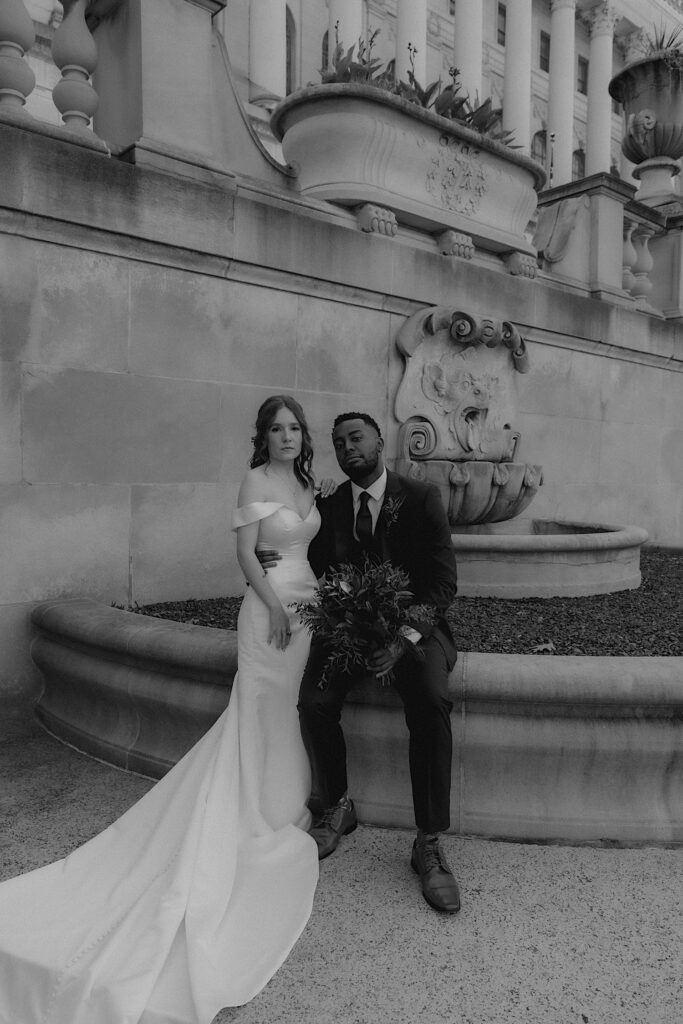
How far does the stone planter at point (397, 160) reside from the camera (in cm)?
654

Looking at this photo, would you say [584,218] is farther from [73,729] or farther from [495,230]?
[73,729]

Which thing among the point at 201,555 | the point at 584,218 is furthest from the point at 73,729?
the point at 584,218

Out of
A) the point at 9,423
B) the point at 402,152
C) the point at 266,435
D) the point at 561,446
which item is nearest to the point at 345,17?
the point at 402,152

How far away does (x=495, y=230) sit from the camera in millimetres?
7621

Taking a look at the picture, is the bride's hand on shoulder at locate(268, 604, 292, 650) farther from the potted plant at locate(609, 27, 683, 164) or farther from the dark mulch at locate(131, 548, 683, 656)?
the potted plant at locate(609, 27, 683, 164)

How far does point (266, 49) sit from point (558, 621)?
79.3ft

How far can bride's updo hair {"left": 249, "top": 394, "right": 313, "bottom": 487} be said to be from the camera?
3508 mm

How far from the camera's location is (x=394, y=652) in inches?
120

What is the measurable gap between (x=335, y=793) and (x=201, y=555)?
258 centimetres

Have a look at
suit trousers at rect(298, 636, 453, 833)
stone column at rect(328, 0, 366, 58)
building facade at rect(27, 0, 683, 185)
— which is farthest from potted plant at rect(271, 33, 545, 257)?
stone column at rect(328, 0, 366, 58)

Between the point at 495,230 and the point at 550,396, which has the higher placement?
the point at 495,230

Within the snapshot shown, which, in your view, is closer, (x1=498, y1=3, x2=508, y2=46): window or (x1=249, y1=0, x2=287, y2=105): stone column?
(x1=249, y1=0, x2=287, y2=105): stone column

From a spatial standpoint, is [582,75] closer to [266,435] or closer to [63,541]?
[63,541]

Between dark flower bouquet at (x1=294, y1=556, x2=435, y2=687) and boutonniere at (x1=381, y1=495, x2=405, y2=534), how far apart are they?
1.03ft
